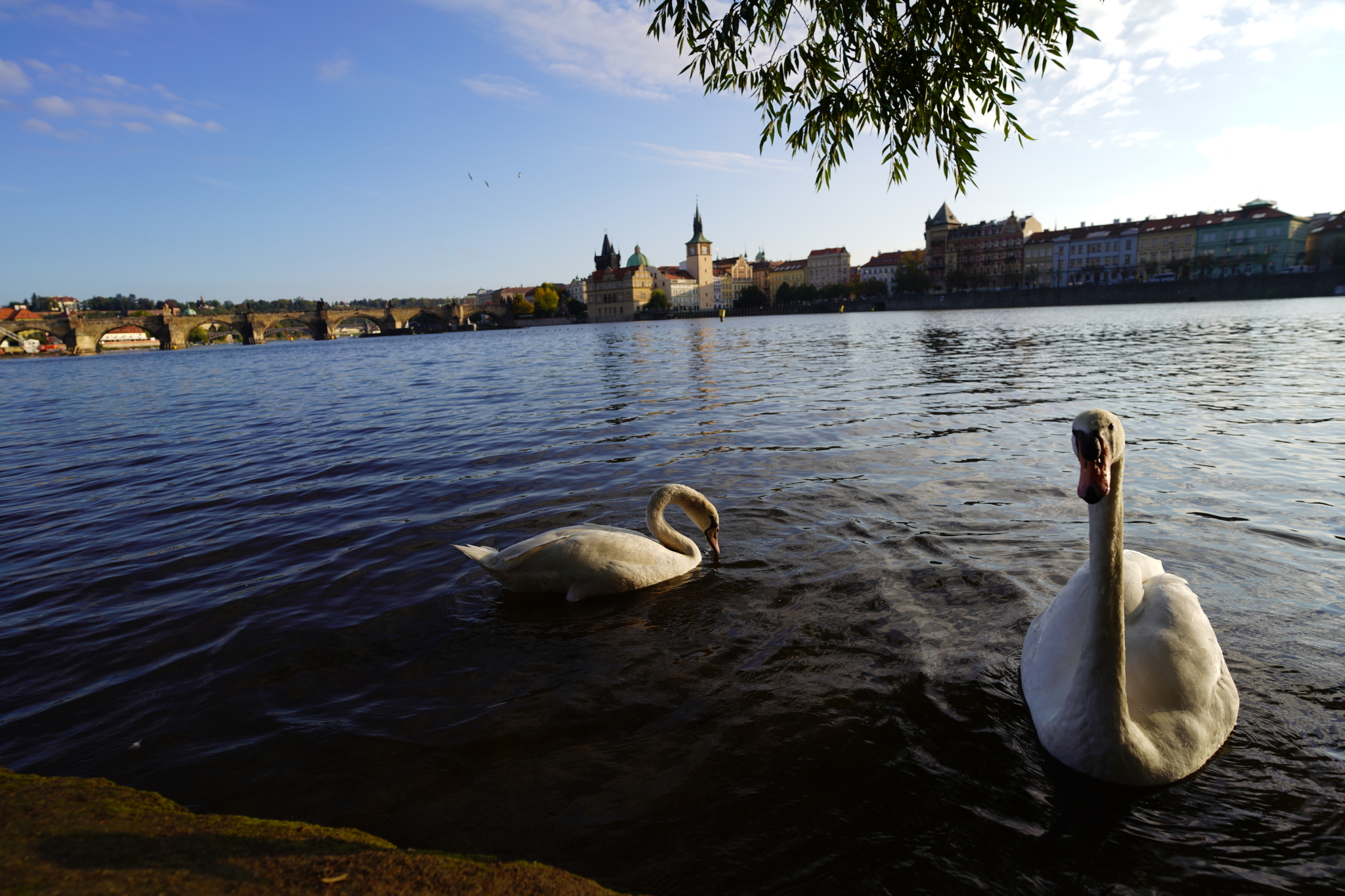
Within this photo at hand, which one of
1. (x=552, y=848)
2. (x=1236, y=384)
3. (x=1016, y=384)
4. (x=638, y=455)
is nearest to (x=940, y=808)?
(x=552, y=848)

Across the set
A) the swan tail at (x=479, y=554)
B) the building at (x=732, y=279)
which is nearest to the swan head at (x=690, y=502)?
the swan tail at (x=479, y=554)

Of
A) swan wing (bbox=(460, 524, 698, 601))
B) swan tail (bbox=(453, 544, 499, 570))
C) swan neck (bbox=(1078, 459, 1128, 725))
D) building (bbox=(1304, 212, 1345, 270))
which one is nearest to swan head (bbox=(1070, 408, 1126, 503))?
swan neck (bbox=(1078, 459, 1128, 725))

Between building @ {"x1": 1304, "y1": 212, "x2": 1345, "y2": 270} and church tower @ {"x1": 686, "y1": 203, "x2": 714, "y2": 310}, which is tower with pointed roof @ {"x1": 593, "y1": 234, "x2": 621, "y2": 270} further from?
building @ {"x1": 1304, "y1": 212, "x2": 1345, "y2": 270}

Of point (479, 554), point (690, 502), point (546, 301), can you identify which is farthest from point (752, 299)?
point (479, 554)

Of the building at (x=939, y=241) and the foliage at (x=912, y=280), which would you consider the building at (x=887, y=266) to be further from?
the foliage at (x=912, y=280)

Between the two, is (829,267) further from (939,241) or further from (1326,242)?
(1326,242)

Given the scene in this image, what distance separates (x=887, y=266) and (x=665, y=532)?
16239 centimetres

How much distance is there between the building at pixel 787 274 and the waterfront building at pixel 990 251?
40.7 meters

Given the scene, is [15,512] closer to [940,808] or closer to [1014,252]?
[940,808]

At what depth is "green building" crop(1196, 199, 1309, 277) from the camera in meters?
90.5

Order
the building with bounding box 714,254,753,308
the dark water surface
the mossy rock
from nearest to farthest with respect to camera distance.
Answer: the mossy rock, the dark water surface, the building with bounding box 714,254,753,308

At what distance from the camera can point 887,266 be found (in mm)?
153625

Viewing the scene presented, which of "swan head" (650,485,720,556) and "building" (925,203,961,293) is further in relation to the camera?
"building" (925,203,961,293)

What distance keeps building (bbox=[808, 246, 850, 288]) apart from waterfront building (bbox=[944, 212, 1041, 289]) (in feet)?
103
